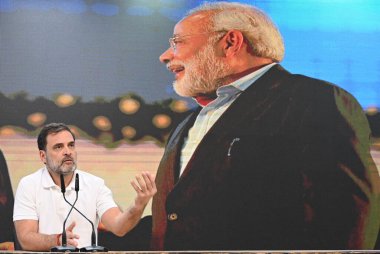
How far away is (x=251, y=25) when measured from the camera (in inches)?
187

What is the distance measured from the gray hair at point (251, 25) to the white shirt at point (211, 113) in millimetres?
217

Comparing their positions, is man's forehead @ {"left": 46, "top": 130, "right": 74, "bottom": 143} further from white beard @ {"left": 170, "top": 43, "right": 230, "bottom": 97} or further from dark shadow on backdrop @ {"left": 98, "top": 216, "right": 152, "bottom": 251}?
white beard @ {"left": 170, "top": 43, "right": 230, "bottom": 97}

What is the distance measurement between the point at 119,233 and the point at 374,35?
2.07m

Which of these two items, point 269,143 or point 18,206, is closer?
point 18,206

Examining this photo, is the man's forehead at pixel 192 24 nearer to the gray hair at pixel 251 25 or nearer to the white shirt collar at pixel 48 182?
the gray hair at pixel 251 25

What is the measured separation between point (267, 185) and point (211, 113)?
0.57m

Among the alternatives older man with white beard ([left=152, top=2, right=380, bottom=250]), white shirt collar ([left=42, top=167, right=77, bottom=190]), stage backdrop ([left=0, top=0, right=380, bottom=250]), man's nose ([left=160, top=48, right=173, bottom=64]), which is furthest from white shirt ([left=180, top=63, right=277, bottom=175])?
white shirt collar ([left=42, top=167, right=77, bottom=190])

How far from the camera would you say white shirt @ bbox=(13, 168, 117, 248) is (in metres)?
3.71

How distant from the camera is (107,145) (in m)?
4.64

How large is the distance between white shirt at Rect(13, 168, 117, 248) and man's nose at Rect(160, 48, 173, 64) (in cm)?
115

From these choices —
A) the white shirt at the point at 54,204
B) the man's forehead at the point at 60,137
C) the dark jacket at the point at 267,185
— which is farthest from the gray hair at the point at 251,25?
the white shirt at the point at 54,204

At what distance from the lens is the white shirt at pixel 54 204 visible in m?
3.71

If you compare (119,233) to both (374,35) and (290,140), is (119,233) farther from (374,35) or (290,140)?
(374,35)

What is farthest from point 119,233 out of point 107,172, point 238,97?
point 238,97
